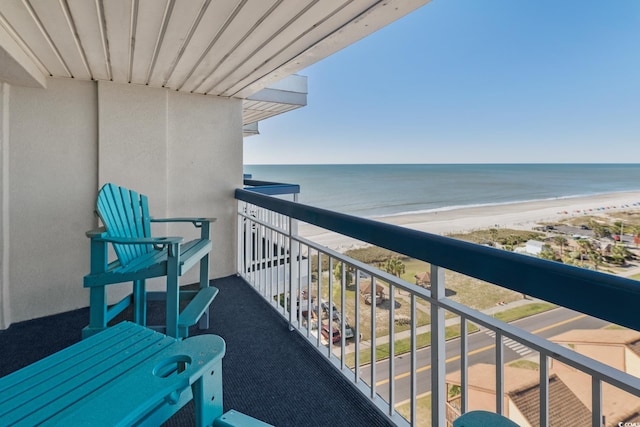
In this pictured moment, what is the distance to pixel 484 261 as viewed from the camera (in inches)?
39.7

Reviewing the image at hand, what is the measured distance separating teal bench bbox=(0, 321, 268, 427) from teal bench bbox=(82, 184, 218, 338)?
82cm

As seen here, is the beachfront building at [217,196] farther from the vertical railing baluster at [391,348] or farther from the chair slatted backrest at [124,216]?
the chair slatted backrest at [124,216]

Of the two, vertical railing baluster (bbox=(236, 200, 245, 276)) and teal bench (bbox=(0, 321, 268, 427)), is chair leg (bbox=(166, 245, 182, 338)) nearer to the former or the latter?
teal bench (bbox=(0, 321, 268, 427))

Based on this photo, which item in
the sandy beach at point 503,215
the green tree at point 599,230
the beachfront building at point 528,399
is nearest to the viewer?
the beachfront building at point 528,399

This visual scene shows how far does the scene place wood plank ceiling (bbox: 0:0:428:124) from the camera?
1600 mm

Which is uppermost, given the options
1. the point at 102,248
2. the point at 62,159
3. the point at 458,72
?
the point at 458,72

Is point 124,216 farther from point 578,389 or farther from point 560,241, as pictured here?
point 560,241

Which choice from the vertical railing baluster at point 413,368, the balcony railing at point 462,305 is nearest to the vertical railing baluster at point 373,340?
the balcony railing at point 462,305

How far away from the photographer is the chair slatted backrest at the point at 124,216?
6.93 feet

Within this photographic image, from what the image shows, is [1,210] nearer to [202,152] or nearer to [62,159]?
[62,159]

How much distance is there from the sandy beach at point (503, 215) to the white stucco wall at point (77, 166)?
35.0ft

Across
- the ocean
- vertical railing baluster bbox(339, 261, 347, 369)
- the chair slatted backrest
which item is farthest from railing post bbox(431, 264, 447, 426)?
the ocean

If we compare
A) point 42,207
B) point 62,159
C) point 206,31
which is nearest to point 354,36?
point 206,31

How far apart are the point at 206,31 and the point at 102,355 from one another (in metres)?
1.70
